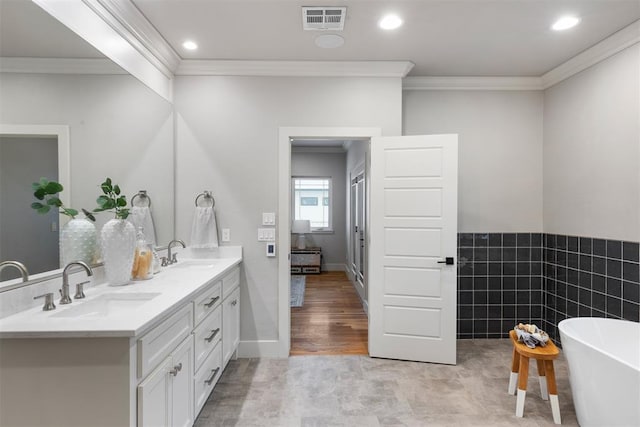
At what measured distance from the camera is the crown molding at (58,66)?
1405mm

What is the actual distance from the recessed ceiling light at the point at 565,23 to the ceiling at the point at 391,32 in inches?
1.8

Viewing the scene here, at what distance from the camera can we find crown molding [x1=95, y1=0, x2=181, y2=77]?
2.04 meters

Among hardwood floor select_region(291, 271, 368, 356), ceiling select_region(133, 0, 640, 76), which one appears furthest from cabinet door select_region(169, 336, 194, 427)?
ceiling select_region(133, 0, 640, 76)

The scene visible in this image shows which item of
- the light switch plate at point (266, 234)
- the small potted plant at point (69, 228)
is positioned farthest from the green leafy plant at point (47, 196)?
the light switch plate at point (266, 234)

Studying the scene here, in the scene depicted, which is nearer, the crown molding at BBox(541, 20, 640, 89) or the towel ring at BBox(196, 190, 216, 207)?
the crown molding at BBox(541, 20, 640, 89)

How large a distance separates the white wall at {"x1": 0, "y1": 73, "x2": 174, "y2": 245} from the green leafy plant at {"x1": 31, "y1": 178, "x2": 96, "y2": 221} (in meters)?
0.09

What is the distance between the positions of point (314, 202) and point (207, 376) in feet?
17.7

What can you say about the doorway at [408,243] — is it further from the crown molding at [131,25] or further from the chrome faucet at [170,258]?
the crown molding at [131,25]

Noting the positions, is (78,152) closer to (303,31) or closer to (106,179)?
(106,179)

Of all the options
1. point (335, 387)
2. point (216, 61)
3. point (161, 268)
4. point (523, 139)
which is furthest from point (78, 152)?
point (523, 139)

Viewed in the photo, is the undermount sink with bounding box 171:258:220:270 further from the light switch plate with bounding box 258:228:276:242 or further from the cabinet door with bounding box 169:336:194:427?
the cabinet door with bounding box 169:336:194:427

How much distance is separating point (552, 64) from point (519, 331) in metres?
2.48

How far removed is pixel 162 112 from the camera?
2.75m

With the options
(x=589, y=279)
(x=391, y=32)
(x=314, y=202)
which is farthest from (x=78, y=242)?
(x=314, y=202)
